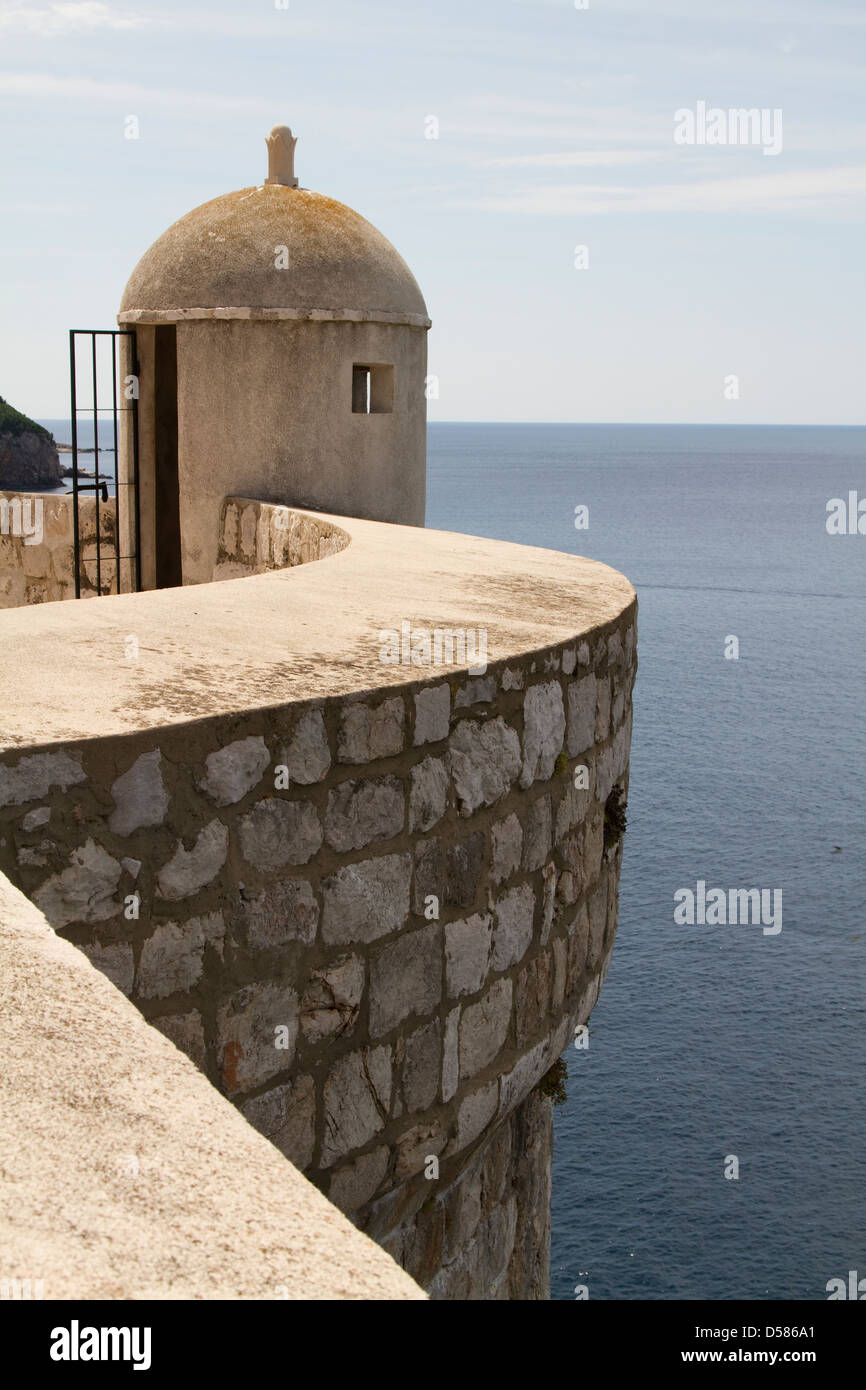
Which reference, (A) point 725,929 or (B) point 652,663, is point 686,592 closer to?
(B) point 652,663

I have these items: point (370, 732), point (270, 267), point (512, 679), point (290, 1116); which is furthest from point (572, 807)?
point (270, 267)

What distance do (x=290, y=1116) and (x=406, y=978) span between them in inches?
18.4

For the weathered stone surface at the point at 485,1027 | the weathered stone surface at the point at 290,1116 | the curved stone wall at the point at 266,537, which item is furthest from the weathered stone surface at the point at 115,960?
the curved stone wall at the point at 266,537

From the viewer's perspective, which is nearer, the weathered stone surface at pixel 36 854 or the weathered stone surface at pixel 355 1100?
the weathered stone surface at pixel 36 854

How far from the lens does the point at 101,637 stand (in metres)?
3.55

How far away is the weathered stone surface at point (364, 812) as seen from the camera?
315cm

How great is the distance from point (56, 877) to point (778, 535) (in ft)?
237

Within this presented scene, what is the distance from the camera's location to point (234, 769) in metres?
2.90

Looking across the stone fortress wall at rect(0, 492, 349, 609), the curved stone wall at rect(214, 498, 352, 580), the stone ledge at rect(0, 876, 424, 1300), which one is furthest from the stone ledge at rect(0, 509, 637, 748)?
the stone fortress wall at rect(0, 492, 349, 609)

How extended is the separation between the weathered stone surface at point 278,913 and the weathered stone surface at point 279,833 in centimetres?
6

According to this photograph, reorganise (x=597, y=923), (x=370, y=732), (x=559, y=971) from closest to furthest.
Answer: (x=370, y=732) < (x=559, y=971) < (x=597, y=923)

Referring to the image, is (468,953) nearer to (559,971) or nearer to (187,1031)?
(559,971)

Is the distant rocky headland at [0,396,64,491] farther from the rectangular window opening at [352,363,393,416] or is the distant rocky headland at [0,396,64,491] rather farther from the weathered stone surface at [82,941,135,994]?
the weathered stone surface at [82,941,135,994]

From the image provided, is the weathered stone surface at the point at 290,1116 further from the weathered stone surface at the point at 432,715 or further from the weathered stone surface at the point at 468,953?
the weathered stone surface at the point at 432,715
